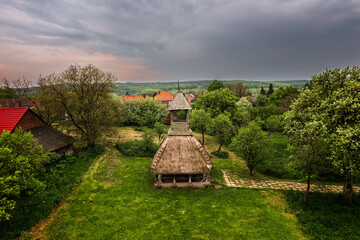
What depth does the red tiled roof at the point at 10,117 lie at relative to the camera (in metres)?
19.0

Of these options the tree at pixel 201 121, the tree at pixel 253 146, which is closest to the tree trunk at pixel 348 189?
the tree at pixel 253 146

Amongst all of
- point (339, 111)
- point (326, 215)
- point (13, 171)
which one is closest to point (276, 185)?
point (326, 215)

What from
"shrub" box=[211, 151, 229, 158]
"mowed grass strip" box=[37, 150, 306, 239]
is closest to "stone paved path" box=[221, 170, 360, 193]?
"mowed grass strip" box=[37, 150, 306, 239]

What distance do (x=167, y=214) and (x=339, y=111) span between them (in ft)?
51.5

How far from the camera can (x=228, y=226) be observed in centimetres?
1231

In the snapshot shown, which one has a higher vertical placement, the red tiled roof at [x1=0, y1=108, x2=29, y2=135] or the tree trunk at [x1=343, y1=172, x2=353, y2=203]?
the red tiled roof at [x1=0, y1=108, x2=29, y2=135]

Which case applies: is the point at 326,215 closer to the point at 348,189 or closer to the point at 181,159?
the point at 348,189

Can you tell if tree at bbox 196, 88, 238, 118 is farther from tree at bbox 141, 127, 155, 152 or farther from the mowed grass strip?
the mowed grass strip

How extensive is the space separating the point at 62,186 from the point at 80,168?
13.0 ft

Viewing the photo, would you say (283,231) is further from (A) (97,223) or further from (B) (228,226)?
(A) (97,223)

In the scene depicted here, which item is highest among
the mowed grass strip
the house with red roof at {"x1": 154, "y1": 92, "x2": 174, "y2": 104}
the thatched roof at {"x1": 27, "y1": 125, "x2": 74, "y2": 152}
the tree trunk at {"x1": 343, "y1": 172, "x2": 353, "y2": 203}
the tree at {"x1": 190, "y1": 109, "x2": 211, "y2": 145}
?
the house with red roof at {"x1": 154, "y1": 92, "x2": 174, "y2": 104}

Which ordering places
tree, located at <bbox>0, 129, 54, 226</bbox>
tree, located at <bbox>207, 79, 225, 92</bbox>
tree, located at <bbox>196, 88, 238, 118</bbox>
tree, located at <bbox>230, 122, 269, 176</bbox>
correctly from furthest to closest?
tree, located at <bbox>207, 79, 225, 92</bbox>
tree, located at <bbox>196, 88, 238, 118</bbox>
tree, located at <bbox>230, 122, 269, 176</bbox>
tree, located at <bbox>0, 129, 54, 226</bbox>

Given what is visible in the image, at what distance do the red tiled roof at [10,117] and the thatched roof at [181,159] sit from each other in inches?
677

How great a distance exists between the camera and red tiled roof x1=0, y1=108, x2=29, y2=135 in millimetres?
19020
